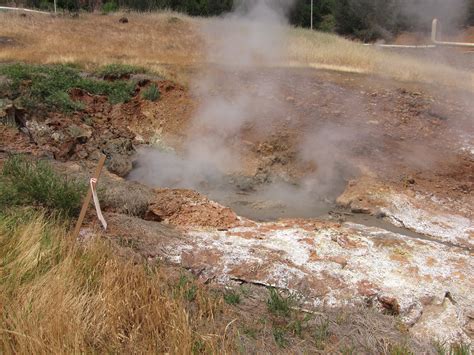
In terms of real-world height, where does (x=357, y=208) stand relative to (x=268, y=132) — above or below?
below

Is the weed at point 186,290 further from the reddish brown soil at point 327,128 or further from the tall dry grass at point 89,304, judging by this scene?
the reddish brown soil at point 327,128

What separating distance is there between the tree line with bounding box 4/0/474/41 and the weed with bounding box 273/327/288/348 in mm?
6019

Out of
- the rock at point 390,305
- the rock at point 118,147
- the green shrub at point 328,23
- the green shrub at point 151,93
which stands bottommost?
the rock at point 390,305

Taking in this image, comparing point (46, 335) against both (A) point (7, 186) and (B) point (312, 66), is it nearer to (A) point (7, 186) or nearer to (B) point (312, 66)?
(A) point (7, 186)

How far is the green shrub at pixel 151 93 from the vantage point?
8.50m

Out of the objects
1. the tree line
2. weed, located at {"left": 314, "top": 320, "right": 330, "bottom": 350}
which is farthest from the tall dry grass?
the tree line

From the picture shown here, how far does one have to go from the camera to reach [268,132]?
7441 millimetres

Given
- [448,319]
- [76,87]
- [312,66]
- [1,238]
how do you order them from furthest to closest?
[312,66] < [76,87] < [448,319] < [1,238]

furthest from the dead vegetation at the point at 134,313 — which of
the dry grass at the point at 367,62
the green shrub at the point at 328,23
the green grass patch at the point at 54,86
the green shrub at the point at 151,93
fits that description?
the green shrub at the point at 328,23

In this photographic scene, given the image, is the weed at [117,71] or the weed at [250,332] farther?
the weed at [117,71]

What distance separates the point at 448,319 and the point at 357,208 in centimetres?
230

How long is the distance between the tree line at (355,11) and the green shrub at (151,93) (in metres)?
4.51

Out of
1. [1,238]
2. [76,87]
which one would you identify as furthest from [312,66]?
[1,238]

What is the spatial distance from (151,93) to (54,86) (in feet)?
5.36
